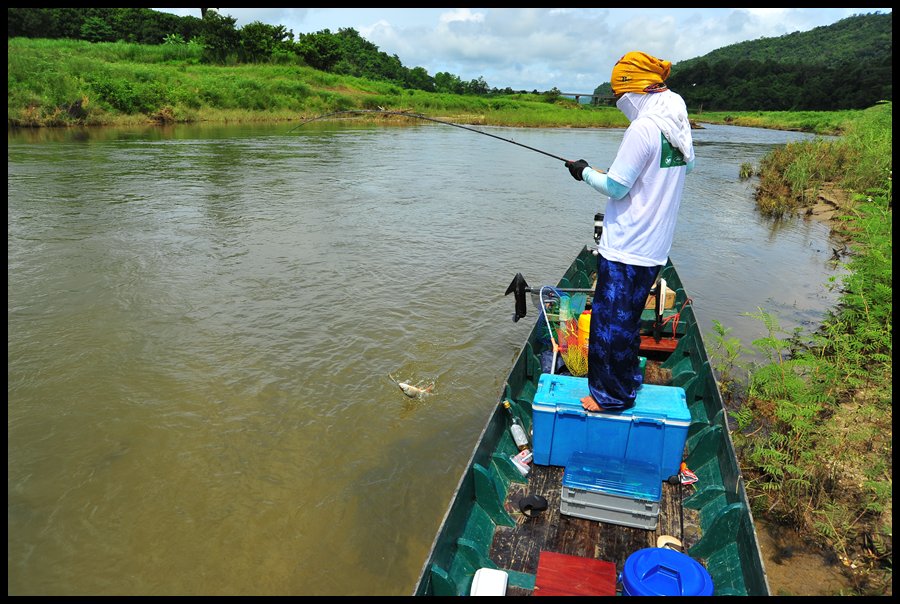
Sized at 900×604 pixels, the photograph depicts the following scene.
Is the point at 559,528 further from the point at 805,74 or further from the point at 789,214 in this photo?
the point at 805,74

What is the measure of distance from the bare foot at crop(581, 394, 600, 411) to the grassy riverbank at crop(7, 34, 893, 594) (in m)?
1.76

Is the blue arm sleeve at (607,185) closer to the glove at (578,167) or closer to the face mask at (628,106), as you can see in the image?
the glove at (578,167)

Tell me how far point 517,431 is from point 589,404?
0.93 m

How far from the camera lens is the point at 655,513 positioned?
11.1ft

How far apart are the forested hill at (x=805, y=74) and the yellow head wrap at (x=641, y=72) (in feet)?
220

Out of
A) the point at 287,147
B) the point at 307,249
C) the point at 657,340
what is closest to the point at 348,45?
the point at 287,147

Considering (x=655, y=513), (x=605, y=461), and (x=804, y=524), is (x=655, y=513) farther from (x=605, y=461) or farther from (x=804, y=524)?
(x=804, y=524)

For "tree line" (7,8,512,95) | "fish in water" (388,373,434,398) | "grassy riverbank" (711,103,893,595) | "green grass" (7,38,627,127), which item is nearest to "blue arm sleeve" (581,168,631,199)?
"grassy riverbank" (711,103,893,595)

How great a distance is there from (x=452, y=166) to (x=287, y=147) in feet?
26.8

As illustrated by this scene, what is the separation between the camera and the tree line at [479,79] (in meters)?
46.8

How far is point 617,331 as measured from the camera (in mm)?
3461

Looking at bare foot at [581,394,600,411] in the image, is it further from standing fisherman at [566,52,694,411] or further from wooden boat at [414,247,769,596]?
wooden boat at [414,247,769,596]

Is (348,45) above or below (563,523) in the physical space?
above

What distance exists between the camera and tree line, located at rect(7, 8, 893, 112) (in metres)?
46.8
